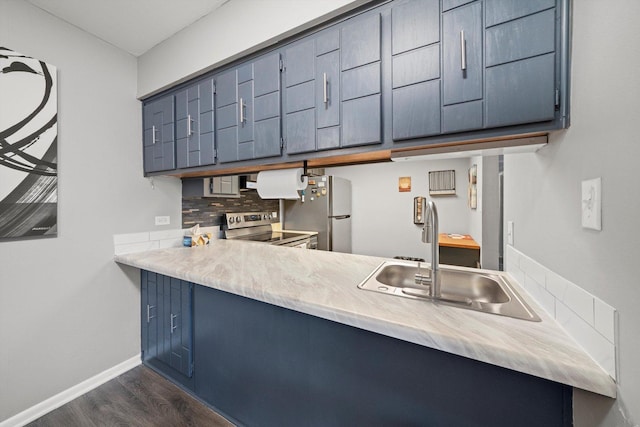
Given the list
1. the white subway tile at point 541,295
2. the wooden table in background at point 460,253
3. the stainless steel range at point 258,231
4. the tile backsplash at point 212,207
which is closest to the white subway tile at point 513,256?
the white subway tile at point 541,295

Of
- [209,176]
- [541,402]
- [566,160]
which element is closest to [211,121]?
[209,176]

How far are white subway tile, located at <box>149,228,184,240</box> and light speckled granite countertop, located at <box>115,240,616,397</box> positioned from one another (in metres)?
0.52

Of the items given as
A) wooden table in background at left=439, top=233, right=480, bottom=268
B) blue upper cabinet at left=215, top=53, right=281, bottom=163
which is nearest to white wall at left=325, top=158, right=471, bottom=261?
wooden table in background at left=439, top=233, right=480, bottom=268

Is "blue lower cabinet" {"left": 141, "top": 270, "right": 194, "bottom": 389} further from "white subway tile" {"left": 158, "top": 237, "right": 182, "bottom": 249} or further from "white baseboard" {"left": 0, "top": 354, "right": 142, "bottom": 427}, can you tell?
"white subway tile" {"left": 158, "top": 237, "right": 182, "bottom": 249}

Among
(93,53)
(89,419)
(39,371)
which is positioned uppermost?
(93,53)

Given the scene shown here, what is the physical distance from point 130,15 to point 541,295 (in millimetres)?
2764

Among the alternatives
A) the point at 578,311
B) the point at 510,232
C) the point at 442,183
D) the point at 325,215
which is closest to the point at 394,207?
the point at 442,183

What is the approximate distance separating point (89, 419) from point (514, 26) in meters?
3.01

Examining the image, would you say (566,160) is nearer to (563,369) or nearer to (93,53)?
(563,369)

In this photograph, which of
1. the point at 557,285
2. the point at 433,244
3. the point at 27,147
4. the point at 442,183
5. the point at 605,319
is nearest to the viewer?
the point at 605,319

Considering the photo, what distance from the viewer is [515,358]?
0.65 metres

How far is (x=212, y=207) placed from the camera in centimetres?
268

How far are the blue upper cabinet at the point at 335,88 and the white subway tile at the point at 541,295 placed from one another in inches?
34.9

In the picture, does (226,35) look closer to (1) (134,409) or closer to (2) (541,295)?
(2) (541,295)
